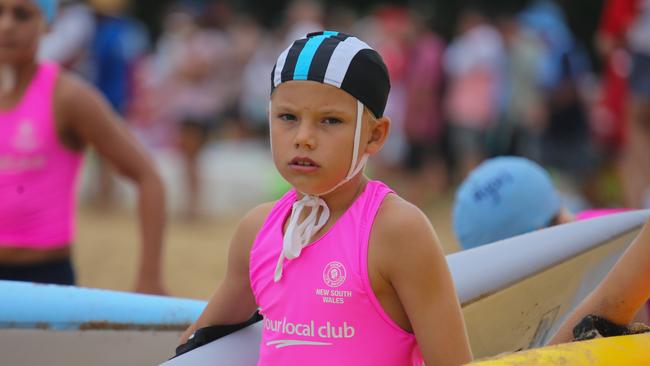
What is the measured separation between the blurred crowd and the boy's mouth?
6560 millimetres

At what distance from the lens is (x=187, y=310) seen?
3.28 metres

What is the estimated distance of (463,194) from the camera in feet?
12.3

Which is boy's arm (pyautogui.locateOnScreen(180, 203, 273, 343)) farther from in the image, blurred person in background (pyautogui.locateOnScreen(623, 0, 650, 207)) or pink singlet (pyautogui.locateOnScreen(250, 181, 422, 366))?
blurred person in background (pyautogui.locateOnScreen(623, 0, 650, 207))

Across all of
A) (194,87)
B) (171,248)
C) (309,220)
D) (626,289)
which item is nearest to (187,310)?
(309,220)

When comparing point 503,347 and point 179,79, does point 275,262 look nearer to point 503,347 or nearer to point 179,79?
point 503,347

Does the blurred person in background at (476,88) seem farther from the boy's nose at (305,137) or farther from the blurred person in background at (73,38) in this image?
the boy's nose at (305,137)

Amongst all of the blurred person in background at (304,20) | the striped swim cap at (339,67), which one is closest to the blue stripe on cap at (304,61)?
the striped swim cap at (339,67)

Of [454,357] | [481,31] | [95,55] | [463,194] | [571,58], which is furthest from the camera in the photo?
[481,31]

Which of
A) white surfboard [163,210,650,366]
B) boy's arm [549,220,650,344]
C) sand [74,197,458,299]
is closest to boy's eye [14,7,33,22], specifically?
white surfboard [163,210,650,366]

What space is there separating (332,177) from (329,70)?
229 millimetres

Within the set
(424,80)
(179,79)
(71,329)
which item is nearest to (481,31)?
(424,80)

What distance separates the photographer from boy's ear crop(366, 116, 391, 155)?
8.12 feet

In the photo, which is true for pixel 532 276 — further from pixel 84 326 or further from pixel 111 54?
pixel 111 54

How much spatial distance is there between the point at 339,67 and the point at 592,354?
31.9 inches
